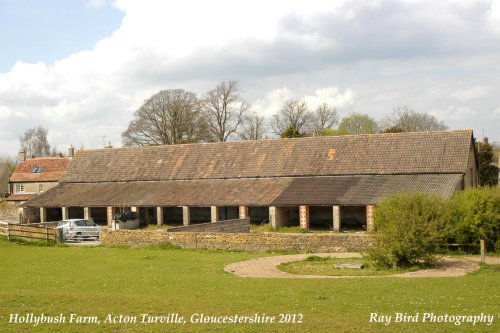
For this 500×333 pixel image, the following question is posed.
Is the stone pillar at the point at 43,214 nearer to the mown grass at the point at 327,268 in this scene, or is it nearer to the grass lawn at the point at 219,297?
the grass lawn at the point at 219,297

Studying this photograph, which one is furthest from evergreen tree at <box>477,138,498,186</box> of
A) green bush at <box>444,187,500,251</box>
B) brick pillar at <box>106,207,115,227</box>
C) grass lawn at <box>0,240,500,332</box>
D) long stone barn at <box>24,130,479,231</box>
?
grass lawn at <box>0,240,500,332</box>

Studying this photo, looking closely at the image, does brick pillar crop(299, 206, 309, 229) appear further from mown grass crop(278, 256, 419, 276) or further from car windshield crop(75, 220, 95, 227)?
mown grass crop(278, 256, 419, 276)

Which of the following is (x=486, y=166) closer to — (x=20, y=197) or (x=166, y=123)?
(x=166, y=123)

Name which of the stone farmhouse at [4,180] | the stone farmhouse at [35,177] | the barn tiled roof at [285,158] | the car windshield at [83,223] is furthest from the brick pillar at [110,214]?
the stone farmhouse at [4,180]

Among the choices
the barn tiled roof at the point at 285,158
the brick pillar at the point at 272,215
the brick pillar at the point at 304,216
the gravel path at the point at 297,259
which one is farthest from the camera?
the barn tiled roof at the point at 285,158

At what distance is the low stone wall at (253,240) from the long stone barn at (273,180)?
415 inches

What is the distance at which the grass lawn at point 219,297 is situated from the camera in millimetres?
10023

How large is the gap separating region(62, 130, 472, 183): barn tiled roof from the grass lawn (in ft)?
72.3

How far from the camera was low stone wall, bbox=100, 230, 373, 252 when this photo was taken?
952 inches

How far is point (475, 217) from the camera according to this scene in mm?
22859

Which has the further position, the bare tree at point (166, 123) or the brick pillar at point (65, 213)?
the bare tree at point (166, 123)

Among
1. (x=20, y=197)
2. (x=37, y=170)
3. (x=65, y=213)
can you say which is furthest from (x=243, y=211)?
(x=37, y=170)

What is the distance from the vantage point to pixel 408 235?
1938cm

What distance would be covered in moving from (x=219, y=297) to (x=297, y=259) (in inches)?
358
